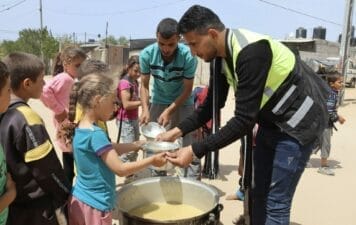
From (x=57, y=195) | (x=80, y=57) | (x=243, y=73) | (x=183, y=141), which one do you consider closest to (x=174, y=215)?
(x=57, y=195)

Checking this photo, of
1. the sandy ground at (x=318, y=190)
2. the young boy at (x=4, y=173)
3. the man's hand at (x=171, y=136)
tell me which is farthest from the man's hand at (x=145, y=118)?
the young boy at (x=4, y=173)

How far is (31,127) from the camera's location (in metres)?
2.08

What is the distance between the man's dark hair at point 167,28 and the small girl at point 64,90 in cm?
78

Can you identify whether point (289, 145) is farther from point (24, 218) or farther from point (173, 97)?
point (173, 97)

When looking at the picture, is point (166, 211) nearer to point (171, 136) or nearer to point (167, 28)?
point (171, 136)

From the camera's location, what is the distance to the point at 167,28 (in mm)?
3770

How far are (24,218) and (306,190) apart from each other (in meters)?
3.74

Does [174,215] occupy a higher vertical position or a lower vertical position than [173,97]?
lower

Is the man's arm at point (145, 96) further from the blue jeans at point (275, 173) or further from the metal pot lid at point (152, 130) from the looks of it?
the blue jeans at point (275, 173)

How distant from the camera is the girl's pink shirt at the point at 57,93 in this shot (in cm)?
375

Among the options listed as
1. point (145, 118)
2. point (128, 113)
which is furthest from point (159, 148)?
point (128, 113)

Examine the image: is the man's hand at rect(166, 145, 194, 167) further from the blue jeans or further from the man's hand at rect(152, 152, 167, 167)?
the blue jeans

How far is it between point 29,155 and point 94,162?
0.36 metres

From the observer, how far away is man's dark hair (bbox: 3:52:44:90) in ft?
7.52
